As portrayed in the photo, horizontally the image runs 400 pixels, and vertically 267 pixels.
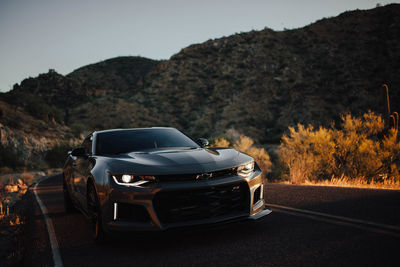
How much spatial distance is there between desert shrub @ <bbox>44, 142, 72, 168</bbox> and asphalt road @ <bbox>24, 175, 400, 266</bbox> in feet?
76.8

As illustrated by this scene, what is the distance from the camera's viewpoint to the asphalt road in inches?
129

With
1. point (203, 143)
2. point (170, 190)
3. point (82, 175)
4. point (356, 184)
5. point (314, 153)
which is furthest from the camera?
point (314, 153)

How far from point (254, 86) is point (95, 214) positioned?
41837 millimetres

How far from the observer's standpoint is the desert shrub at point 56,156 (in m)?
27.2

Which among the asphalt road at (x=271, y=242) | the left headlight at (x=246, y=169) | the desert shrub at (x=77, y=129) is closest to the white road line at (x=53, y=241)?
the asphalt road at (x=271, y=242)

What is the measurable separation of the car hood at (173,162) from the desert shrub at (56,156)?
25063mm

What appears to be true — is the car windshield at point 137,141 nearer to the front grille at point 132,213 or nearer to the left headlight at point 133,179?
the left headlight at point 133,179

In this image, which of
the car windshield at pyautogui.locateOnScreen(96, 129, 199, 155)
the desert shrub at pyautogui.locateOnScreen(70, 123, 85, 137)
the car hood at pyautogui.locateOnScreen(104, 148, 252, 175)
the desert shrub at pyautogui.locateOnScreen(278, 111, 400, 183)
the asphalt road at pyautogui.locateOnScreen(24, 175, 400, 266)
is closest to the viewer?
the asphalt road at pyautogui.locateOnScreen(24, 175, 400, 266)

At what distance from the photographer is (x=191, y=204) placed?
12.1ft

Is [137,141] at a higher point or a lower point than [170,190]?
higher

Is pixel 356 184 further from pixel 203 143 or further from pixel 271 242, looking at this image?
pixel 271 242

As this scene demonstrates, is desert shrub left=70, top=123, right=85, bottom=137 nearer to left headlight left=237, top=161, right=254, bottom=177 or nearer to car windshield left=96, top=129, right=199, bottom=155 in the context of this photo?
car windshield left=96, top=129, right=199, bottom=155

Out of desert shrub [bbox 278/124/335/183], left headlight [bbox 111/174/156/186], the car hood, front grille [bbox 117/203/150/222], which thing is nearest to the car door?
the car hood

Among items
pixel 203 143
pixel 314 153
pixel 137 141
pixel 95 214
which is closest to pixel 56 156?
pixel 314 153
